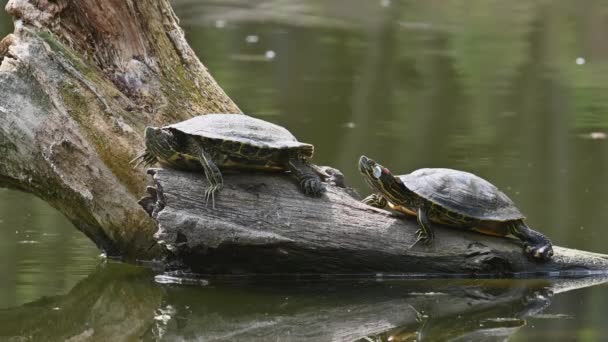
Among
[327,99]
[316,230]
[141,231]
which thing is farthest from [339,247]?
[327,99]

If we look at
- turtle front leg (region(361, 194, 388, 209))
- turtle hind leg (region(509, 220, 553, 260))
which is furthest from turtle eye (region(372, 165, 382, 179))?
turtle hind leg (region(509, 220, 553, 260))

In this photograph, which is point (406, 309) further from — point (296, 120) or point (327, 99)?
point (327, 99)

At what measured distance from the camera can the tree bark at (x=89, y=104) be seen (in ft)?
19.8

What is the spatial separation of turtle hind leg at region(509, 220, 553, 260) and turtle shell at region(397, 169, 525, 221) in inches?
2.9

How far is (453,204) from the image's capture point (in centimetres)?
573

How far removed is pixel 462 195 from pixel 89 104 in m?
2.03

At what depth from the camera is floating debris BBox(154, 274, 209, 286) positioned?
19.2ft

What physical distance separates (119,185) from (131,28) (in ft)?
3.05

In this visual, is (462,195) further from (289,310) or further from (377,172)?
(289,310)

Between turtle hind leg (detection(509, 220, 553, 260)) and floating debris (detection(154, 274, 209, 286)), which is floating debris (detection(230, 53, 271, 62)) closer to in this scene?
floating debris (detection(154, 274, 209, 286))

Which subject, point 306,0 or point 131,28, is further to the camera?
point 306,0

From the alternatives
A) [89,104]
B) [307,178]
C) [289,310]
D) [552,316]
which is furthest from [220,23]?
[552,316]

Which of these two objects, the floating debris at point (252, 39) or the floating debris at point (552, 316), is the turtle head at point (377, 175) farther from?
the floating debris at point (252, 39)

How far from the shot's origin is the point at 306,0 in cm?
2169
